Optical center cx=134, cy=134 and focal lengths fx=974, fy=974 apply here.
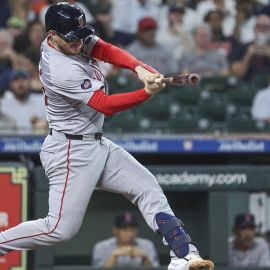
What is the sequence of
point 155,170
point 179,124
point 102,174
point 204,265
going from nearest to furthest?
point 204,265
point 102,174
point 155,170
point 179,124

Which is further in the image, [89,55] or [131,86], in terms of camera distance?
[131,86]

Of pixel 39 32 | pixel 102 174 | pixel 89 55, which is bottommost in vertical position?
pixel 102 174

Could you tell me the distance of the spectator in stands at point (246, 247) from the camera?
7324 mm

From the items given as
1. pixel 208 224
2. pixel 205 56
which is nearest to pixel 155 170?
pixel 208 224

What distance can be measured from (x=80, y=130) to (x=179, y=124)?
124 inches

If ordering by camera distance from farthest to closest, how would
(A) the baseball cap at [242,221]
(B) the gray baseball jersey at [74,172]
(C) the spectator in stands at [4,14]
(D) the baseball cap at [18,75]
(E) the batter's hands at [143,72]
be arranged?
1. (C) the spectator in stands at [4,14]
2. (D) the baseball cap at [18,75]
3. (A) the baseball cap at [242,221]
4. (B) the gray baseball jersey at [74,172]
5. (E) the batter's hands at [143,72]

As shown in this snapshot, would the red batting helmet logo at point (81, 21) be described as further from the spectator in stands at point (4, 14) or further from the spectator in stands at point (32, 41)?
the spectator in stands at point (4, 14)

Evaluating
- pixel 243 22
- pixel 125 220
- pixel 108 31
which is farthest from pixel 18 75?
pixel 243 22

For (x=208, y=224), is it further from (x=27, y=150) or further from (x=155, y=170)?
(x=27, y=150)

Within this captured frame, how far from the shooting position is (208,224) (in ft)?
24.1

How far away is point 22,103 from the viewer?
8.84m

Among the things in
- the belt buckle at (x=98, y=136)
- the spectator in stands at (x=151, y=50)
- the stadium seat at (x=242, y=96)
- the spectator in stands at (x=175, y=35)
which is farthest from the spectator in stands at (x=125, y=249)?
the spectator in stands at (x=175, y=35)

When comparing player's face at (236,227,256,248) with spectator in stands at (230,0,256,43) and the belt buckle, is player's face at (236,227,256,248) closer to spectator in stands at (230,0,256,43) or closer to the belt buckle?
the belt buckle

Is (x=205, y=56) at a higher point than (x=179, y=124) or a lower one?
higher
